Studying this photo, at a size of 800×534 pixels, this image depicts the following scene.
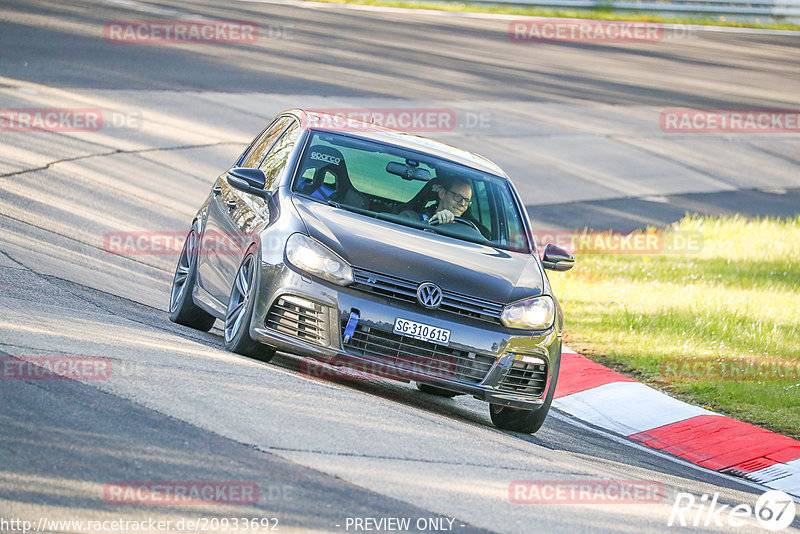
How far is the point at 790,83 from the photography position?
3269 centimetres

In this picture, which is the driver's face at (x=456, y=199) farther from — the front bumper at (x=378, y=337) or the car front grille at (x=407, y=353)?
the car front grille at (x=407, y=353)

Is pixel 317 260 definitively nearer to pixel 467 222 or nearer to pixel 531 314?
pixel 531 314

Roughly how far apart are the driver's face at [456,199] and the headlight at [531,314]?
3.78 feet

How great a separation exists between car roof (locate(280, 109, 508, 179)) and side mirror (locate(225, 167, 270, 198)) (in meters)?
0.84

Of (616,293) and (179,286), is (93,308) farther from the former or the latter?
(616,293)

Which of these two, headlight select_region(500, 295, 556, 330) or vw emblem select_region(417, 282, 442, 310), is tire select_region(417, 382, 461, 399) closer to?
headlight select_region(500, 295, 556, 330)

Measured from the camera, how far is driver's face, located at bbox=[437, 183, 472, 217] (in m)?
9.02

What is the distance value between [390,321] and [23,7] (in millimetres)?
21908

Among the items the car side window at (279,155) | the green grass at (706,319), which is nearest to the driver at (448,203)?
the car side window at (279,155)

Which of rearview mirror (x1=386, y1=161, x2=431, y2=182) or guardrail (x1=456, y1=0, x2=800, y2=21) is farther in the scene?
guardrail (x1=456, y1=0, x2=800, y2=21)

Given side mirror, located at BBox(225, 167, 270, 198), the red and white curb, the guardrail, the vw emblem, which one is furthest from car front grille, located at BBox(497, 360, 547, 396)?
the guardrail

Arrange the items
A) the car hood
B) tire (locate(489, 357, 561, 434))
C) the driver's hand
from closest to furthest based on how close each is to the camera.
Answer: the car hood, tire (locate(489, 357, 561, 434)), the driver's hand

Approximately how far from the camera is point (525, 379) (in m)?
8.03

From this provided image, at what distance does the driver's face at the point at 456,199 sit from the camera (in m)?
9.02
